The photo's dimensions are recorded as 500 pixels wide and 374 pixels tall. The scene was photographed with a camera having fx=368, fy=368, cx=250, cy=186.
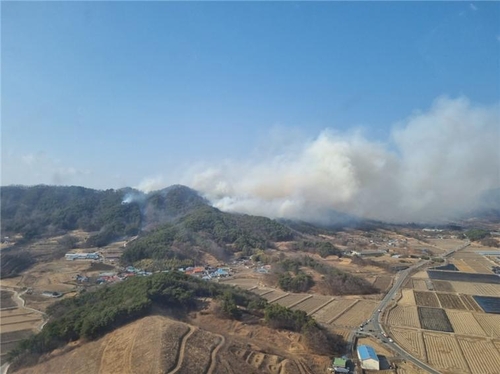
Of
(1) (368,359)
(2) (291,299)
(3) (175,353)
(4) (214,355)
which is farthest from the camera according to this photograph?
(2) (291,299)

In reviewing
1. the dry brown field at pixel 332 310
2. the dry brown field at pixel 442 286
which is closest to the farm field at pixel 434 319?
the dry brown field at pixel 332 310

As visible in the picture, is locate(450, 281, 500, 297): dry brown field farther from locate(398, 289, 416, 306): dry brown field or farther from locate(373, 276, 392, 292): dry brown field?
locate(373, 276, 392, 292): dry brown field

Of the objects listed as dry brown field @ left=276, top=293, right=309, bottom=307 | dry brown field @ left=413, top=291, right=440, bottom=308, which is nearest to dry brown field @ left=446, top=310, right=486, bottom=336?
dry brown field @ left=413, top=291, right=440, bottom=308

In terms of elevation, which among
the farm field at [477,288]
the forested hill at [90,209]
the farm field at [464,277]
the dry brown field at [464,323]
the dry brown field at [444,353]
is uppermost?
the forested hill at [90,209]

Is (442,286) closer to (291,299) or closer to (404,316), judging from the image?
(404,316)

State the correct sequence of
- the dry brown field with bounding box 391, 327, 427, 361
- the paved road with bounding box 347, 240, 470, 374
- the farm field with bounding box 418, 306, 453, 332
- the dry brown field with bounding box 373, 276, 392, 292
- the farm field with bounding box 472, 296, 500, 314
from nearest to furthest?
1. the paved road with bounding box 347, 240, 470, 374
2. the dry brown field with bounding box 391, 327, 427, 361
3. the farm field with bounding box 418, 306, 453, 332
4. the farm field with bounding box 472, 296, 500, 314
5. the dry brown field with bounding box 373, 276, 392, 292

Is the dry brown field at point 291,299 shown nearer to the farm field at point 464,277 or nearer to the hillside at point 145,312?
the hillside at point 145,312

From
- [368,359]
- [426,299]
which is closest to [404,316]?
[426,299]
